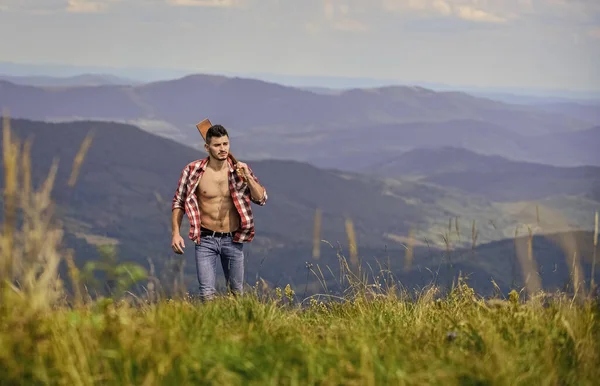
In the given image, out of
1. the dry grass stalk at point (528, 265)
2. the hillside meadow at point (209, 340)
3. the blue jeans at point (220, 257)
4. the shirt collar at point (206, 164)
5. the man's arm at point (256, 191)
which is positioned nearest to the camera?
the hillside meadow at point (209, 340)

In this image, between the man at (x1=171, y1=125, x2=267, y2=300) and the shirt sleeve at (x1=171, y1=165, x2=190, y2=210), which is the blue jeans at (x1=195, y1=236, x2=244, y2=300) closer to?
the man at (x1=171, y1=125, x2=267, y2=300)

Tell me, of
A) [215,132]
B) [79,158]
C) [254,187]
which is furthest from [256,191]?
[79,158]

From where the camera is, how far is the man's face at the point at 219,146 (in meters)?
7.91

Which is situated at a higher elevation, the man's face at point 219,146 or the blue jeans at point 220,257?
the man's face at point 219,146

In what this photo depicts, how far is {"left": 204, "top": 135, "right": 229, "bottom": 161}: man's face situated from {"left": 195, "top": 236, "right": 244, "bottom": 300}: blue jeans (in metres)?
0.89

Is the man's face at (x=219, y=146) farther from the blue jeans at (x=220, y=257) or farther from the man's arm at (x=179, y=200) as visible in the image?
the blue jeans at (x=220, y=257)

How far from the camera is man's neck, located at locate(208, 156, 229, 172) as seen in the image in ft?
27.5

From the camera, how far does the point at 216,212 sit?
8391 mm

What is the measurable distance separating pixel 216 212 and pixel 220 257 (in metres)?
0.46

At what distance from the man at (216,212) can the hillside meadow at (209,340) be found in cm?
259

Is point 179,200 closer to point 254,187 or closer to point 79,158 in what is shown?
point 254,187

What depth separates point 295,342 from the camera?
483cm

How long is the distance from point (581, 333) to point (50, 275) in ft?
9.81

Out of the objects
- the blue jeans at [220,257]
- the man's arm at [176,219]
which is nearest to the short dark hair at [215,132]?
the man's arm at [176,219]
